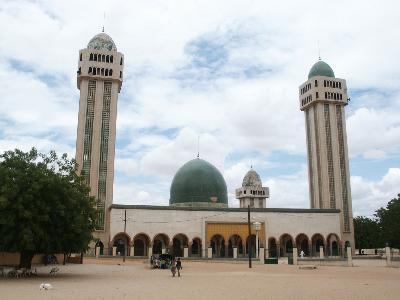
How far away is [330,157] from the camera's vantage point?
68562 mm

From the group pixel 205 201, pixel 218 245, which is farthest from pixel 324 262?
pixel 205 201

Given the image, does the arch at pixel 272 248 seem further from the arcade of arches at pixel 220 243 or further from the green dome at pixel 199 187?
the green dome at pixel 199 187

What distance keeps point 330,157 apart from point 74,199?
51.5m

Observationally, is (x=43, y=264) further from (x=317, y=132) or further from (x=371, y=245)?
(x=371, y=245)

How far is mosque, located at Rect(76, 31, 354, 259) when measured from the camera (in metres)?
58.2

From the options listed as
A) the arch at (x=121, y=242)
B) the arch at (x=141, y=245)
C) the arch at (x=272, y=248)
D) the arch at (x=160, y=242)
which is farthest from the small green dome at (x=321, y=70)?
the arch at (x=121, y=242)

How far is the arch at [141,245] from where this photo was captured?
58.3m

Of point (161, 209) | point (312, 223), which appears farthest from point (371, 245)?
point (161, 209)

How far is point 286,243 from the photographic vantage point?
63.9 m

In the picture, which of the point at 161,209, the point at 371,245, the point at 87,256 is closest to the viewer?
the point at 87,256

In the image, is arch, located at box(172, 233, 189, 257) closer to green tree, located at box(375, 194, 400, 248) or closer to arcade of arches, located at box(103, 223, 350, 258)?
arcade of arches, located at box(103, 223, 350, 258)

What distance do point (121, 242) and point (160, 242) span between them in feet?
17.4

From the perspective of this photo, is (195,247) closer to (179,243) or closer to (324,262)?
(179,243)

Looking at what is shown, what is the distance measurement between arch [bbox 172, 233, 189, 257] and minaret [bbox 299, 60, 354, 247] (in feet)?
74.1
